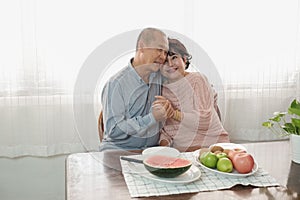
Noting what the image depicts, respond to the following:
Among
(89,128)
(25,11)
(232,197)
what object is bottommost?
(232,197)

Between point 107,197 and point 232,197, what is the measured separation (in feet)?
1.28

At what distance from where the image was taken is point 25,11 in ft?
7.75

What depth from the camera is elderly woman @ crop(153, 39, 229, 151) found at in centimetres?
175

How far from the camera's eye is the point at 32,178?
8.52 ft

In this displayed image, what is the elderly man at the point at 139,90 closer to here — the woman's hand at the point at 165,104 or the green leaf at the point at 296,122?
the woman's hand at the point at 165,104

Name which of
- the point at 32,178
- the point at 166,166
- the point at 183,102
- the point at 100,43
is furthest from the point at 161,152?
the point at 32,178

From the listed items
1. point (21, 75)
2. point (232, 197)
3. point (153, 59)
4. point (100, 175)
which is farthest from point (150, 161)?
point (21, 75)

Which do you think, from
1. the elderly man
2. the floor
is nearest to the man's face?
the elderly man

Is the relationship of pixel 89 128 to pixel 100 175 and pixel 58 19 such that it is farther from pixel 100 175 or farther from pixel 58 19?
pixel 58 19

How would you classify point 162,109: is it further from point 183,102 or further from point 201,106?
point 201,106

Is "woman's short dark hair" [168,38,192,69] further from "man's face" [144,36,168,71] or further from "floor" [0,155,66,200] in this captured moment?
"floor" [0,155,66,200]

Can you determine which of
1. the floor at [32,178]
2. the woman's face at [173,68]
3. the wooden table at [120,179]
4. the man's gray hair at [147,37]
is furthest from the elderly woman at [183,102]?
the floor at [32,178]

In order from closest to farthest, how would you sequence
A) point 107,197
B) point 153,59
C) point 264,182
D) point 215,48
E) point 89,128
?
point 107,197 < point 264,182 < point 153,59 < point 89,128 < point 215,48

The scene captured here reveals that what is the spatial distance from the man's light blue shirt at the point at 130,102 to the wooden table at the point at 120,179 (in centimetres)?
12
